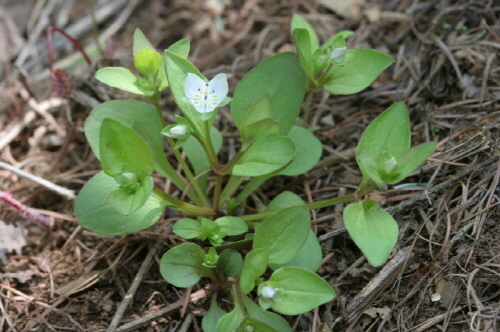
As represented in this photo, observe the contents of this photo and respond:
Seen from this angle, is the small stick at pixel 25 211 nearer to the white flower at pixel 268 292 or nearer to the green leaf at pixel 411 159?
the white flower at pixel 268 292

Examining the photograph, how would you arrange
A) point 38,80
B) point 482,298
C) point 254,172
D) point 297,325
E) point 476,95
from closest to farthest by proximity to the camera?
point 482,298 → point 254,172 → point 297,325 → point 476,95 → point 38,80

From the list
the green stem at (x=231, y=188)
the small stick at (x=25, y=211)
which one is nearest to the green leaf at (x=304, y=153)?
the green stem at (x=231, y=188)

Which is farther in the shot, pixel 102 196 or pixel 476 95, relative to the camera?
pixel 476 95

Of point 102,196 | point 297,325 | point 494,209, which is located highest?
point 102,196

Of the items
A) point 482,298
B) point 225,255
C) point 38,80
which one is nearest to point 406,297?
→ point 482,298

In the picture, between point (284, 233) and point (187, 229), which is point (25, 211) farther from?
point (284, 233)

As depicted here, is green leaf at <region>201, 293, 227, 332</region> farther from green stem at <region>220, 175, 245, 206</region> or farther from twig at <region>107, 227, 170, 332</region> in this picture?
green stem at <region>220, 175, 245, 206</region>

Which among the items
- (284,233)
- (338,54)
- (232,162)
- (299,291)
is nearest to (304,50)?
(338,54)

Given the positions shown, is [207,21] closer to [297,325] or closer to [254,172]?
[254,172]
